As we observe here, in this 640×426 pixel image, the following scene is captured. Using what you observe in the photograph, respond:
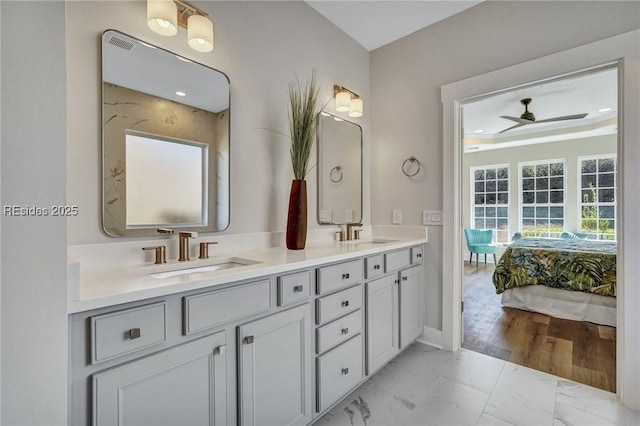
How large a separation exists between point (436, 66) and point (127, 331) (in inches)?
106

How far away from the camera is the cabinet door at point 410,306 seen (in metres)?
2.16

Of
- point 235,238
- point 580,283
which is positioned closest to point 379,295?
point 235,238

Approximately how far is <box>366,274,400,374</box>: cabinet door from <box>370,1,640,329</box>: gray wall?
1.87ft

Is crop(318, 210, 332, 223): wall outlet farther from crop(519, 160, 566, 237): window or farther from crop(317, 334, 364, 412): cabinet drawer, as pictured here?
crop(519, 160, 566, 237): window

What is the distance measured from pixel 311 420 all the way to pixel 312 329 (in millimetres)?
439

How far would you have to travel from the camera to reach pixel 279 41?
6.75 ft

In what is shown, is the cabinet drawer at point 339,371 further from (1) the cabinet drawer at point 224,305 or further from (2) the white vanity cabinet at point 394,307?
(1) the cabinet drawer at point 224,305

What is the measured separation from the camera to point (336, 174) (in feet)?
8.25

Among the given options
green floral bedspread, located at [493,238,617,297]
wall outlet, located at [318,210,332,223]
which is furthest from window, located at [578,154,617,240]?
wall outlet, located at [318,210,332,223]

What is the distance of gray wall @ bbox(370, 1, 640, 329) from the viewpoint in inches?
73.5

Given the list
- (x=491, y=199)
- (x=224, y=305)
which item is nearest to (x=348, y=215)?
(x=224, y=305)

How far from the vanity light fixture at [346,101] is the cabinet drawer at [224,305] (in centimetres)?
168

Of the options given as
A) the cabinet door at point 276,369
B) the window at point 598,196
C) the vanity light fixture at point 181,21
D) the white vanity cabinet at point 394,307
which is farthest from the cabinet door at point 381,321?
the window at point 598,196

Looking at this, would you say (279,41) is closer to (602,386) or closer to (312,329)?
(312,329)
